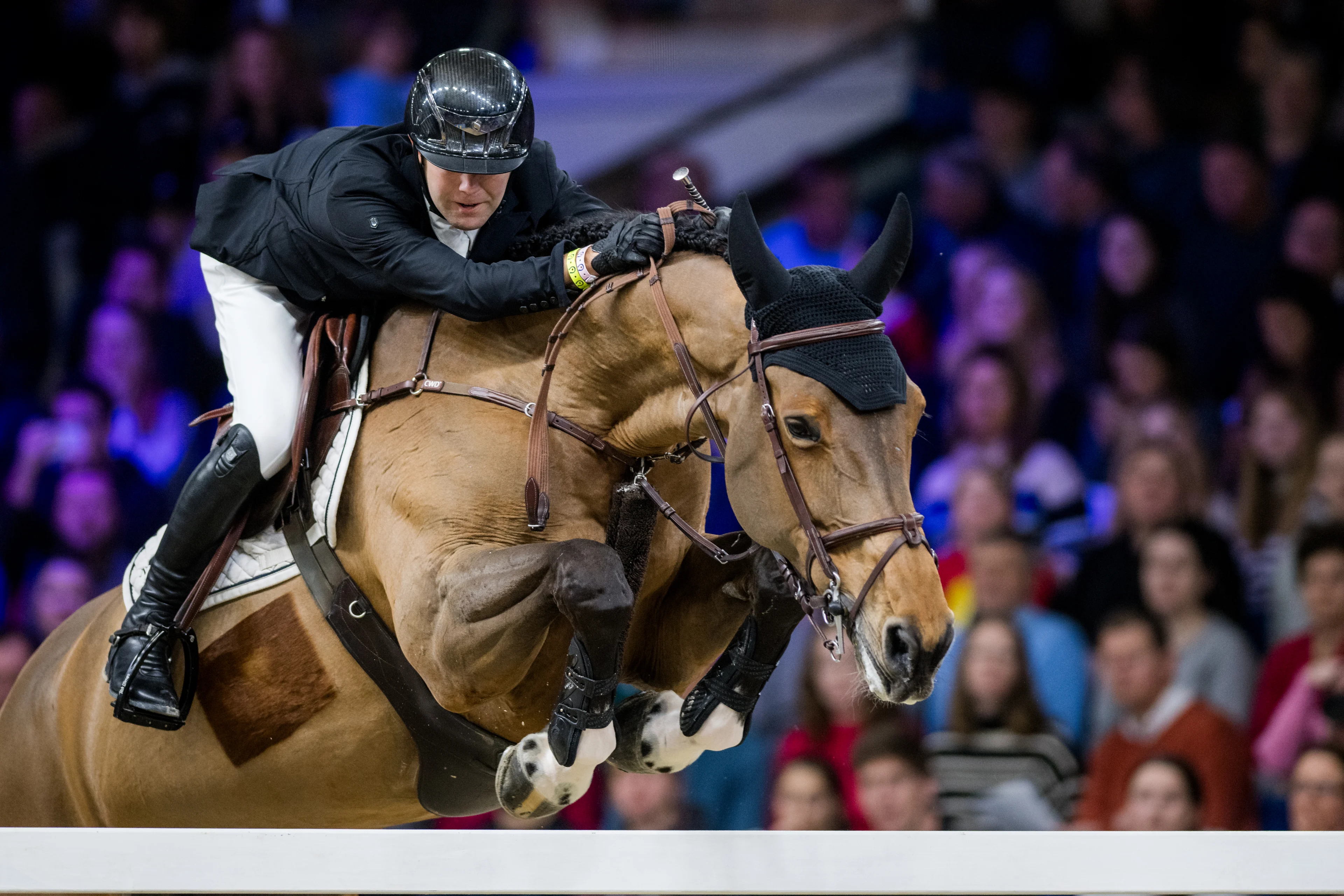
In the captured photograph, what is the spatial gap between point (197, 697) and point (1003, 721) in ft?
10.2

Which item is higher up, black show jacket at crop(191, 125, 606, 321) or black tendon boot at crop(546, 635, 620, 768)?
black show jacket at crop(191, 125, 606, 321)

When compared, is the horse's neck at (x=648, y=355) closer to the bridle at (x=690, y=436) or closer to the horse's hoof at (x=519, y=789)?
the bridle at (x=690, y=436)

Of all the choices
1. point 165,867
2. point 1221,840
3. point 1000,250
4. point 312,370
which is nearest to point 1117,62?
point 1000,250

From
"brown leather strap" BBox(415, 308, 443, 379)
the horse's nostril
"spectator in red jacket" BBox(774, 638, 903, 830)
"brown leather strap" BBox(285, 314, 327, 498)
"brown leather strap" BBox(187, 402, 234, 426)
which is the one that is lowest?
"spectator in red jacket" BBox(774, 638, 903, 830)

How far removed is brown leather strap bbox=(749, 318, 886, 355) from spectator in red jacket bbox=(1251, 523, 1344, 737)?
133 inches

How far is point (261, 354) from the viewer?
3.95 m

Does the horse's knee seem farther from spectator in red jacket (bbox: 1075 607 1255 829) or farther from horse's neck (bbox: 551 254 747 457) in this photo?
spectator in red jacket (bbox: 1075 607 1255 829)

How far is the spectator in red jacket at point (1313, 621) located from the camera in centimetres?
583

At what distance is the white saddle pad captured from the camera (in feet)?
12.5

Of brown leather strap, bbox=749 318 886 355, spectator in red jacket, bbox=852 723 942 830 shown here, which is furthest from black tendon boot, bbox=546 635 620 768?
spectator in red jacket, bbox=852 723 942 830

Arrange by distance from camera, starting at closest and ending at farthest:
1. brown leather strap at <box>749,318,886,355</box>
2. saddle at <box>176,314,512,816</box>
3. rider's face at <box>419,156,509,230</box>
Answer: brown leather strap at <box>749,318,886,355</box> → rider's face at <box>419,156,509,230</box> → saddle at <box>176,314,512,816</box>

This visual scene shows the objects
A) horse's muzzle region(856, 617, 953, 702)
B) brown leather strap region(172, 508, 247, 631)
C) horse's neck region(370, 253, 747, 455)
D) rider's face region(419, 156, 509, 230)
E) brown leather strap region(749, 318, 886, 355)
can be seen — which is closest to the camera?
horse's muzzle region(856, 617, 953, 702)

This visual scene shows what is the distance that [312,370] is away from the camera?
12.7ft

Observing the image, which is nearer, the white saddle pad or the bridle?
the bridle
